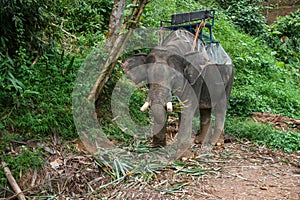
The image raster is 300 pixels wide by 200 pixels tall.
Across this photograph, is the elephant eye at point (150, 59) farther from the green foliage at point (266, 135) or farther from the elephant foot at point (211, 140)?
the green foliage at point (266, 135)

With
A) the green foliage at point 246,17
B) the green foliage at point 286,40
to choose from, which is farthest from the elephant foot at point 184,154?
the green foliage at point 246,17

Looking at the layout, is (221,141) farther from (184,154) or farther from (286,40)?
(286,40)

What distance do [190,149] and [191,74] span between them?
1.21 metres

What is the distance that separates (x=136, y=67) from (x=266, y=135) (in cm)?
274

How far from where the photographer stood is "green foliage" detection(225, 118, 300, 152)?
6535 millimetres

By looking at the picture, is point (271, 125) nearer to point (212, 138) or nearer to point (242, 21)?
point (212, 138)

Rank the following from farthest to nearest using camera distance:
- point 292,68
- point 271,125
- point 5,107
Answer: point 292,68 → point 271,125 → point 5,107

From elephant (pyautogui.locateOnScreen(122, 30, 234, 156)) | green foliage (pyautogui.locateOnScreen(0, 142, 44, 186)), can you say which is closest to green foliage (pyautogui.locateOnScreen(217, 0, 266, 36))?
elephant (pyautogui.locateOnScreen(122, 30, 234, 156))

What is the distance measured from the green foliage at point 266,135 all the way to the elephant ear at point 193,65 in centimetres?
192

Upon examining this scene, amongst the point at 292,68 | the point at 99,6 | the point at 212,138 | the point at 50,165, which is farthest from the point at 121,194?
the point at 292,68

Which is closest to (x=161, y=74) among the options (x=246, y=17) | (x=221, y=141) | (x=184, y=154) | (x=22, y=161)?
(x=184, y=154)

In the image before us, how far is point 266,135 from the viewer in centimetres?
687

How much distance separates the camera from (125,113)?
624 cm

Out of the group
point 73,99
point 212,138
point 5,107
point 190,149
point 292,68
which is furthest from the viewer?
point 292,68
